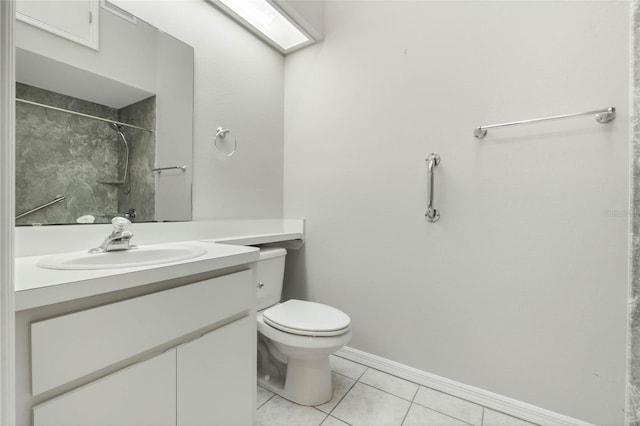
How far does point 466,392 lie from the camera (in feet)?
4.57

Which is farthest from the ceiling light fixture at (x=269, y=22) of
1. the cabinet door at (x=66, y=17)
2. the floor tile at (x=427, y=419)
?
the floor tile at (x=427, y=419)

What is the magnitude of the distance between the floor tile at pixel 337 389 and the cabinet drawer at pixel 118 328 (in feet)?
2.50

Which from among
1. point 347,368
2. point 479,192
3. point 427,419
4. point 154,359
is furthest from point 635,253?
point 154,359

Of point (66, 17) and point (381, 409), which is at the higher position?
point (66, 17)

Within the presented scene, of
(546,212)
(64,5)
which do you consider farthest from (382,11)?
(64,5)

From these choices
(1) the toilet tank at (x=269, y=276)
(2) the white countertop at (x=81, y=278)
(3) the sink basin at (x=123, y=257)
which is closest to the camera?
(2) the white countertop at (x=81, y=278)

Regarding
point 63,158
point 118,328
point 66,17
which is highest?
point 66,17

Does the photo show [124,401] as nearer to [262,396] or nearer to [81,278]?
[81,278]

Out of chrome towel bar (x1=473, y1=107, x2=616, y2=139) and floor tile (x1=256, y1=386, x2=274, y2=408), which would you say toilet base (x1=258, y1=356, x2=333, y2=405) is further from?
chrome towel bar (x1=473, y1=107, x2=616, y2=139)

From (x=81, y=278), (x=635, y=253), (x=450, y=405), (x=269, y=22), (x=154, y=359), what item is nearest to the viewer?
(x=81, y=278)

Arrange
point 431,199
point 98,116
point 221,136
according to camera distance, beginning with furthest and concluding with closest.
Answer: point 221,136 → point 431,199 → point 98,116

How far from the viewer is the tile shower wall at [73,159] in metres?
0.96

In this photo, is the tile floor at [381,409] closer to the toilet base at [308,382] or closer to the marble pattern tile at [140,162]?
the toilet base at [308,382]

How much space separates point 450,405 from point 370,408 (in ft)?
1.29
